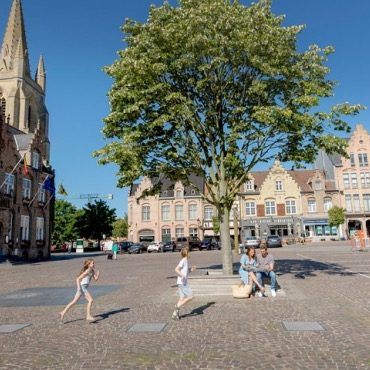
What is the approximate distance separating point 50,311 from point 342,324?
23.0 feet

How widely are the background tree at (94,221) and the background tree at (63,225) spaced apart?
1.34m

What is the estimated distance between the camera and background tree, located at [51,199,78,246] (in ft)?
239

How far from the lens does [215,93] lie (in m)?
15.1

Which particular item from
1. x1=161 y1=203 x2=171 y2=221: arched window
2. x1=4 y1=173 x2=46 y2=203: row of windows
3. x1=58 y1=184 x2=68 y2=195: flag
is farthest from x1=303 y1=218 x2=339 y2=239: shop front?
x1=4 y1=173 x2=46 y2=203: row of windows

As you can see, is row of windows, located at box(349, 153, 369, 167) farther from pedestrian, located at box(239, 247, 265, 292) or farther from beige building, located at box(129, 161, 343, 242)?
pedestrian, located at box(239, 247, 265, 292)

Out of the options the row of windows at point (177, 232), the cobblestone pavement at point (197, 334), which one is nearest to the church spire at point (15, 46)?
the row of windows at point (177, 232)

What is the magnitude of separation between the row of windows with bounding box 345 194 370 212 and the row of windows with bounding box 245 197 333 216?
276 cm

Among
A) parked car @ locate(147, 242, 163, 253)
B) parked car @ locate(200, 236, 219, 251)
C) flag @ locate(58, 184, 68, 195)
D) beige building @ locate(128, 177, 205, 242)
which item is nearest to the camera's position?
flag @ locate(58, 184, 68, 195)

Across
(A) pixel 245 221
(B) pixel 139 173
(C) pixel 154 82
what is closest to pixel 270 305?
(B) pixel 139 173

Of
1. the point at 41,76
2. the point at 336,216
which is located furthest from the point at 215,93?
the point at 41,76

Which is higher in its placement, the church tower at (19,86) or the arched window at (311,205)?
the church tower at (19,86)

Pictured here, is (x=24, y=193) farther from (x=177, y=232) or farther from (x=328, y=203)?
(x=328, y=203)

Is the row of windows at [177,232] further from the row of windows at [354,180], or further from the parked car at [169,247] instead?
the row of windows at [354,180]

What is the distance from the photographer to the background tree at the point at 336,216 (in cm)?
5962
